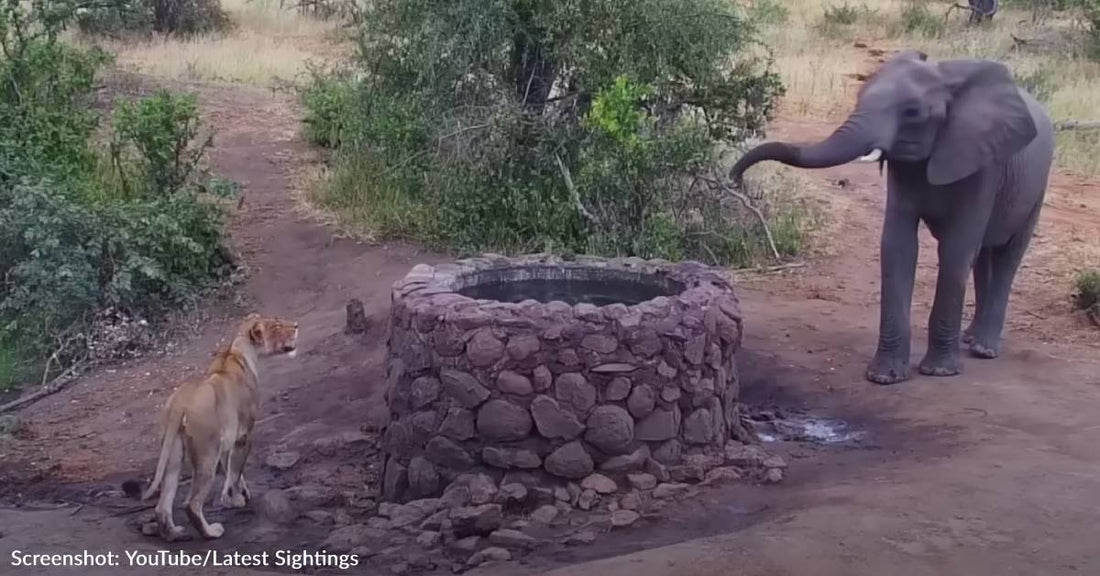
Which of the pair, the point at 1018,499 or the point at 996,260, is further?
the point at 996,260

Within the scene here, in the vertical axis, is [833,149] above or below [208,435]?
above

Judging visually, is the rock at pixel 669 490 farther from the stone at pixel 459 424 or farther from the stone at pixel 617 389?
the stone at pixel 459 424

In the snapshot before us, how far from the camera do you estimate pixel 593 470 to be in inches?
243

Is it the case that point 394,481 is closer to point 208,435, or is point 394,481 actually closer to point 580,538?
point 208,435

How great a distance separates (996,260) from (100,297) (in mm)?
5861

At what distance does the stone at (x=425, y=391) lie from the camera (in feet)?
20.4

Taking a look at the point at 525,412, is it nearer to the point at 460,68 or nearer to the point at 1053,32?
the point at 460,68

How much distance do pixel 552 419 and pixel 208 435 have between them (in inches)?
57.4

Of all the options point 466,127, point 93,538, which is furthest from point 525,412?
point 466,127

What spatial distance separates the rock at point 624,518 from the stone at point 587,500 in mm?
139

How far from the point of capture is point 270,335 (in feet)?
21.1

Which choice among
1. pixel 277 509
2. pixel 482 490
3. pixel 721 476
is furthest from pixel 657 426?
pixel 277 509

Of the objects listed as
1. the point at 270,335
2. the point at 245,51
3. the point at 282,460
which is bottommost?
the point at 245,51

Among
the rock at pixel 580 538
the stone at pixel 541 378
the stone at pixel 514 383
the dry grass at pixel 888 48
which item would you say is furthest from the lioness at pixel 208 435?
the dry grass at pixel 888 48
